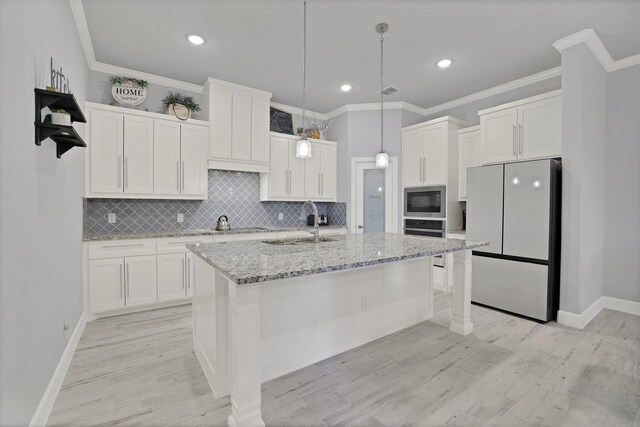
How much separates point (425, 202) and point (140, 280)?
3806 millimetres

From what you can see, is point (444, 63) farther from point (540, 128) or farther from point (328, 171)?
point (328, 171)

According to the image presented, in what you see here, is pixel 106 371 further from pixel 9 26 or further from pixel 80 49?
pixel 80 49

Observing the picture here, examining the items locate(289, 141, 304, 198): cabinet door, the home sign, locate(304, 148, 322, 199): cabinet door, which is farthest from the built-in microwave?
the home sign

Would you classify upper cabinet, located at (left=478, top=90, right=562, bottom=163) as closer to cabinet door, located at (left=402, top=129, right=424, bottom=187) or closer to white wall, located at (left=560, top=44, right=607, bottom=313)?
white wall, located at (left=560, top=44, right=607, bottom=313)

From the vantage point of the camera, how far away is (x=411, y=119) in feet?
16.2

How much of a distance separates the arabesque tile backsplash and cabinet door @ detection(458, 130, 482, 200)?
1.78 metres

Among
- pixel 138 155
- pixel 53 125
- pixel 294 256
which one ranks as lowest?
pixel 294 256

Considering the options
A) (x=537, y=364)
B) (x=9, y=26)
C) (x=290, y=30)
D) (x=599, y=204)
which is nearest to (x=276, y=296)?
(x=9, y=26)

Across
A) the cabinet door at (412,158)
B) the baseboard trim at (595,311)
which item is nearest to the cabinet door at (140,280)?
the cabinet door at (412,158)

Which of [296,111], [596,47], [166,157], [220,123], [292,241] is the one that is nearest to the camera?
[292,241]

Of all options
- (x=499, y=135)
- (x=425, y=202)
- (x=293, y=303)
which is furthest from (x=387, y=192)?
(x=293, y=303)

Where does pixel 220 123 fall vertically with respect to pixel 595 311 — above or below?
above

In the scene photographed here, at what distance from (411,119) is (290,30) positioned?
2.74m

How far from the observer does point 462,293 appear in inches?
111
